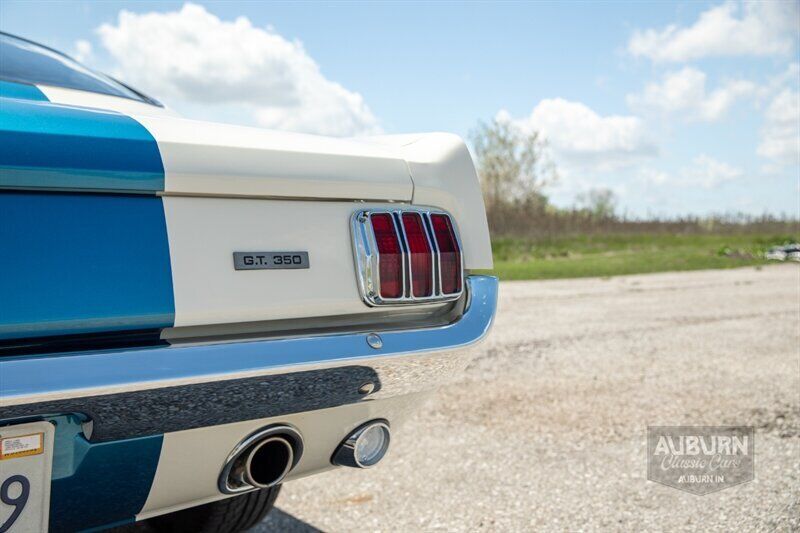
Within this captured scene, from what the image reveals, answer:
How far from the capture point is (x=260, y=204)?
166cm

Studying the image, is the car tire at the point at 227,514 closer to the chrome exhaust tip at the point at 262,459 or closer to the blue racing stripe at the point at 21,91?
the chrome exhaust tip at the point at 262,459

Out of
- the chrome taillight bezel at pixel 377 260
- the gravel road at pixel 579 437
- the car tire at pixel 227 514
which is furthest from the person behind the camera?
the gravel road at pixel 579 437

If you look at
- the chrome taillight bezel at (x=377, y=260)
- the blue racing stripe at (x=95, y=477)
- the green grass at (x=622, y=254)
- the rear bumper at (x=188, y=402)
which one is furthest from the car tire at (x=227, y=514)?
the green grass at (x=622, y=254)

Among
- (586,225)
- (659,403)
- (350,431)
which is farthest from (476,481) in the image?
(586,225)

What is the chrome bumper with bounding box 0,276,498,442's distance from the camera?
4.28 feet

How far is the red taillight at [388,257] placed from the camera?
178 cm

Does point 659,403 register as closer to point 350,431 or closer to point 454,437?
point 454,437

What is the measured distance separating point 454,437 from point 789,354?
3.38 m

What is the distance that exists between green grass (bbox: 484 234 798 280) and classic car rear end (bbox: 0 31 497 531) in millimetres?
12697

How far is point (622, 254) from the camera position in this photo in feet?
67.6

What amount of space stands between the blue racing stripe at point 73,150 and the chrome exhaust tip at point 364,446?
83 centimetres

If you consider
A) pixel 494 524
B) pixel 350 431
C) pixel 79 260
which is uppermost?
pixel 79 260

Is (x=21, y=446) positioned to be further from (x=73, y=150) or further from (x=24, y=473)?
(x=73, y=150)

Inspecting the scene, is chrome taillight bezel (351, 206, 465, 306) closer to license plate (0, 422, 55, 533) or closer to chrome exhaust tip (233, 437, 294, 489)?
chrome exhaust tip (233, 437, 294, 489)
